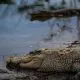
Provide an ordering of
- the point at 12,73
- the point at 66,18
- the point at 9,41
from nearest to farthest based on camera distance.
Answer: the point at 12,73
the point at 9,41
the point at 66,18

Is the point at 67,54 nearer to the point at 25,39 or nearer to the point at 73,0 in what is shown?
the point at 25,39

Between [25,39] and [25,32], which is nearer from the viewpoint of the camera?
[25,39]

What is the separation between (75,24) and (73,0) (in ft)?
5.24

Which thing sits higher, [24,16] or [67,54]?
[24,16]

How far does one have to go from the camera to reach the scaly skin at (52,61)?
4.50 m

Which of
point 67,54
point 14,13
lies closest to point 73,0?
point 14,13

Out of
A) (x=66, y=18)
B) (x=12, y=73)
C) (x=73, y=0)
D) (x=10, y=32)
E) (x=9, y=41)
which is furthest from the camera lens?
(x=73, y=0)

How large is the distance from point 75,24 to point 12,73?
364 cm

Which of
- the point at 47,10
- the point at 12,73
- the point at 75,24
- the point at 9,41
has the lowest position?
the point at 12,73

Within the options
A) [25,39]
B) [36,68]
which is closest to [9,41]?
[25,39]

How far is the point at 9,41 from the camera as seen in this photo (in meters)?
6.28

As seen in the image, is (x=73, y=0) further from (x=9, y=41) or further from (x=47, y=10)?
(x=9, y=41)

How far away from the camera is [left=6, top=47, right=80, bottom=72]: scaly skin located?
450cm

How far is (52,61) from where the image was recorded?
4551 mm
